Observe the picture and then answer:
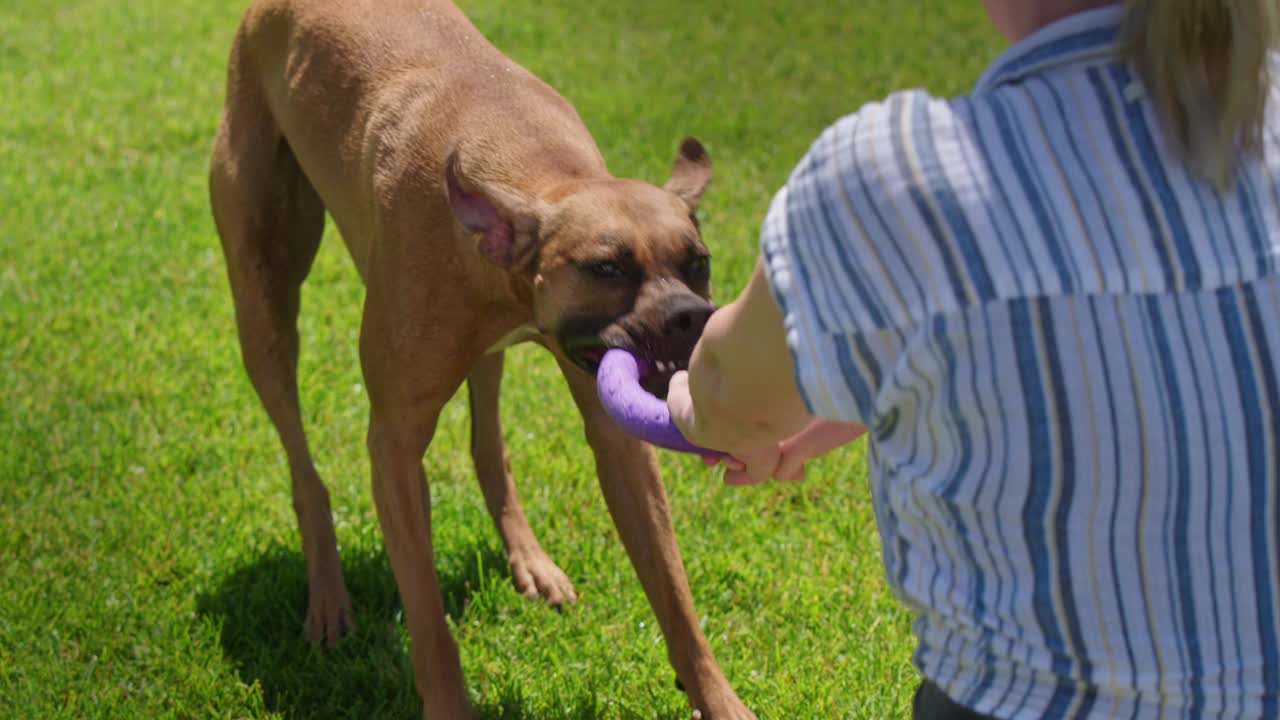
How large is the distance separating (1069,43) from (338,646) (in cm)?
295

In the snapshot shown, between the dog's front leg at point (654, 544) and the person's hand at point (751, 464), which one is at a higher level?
the person's hand at point (751, 464)

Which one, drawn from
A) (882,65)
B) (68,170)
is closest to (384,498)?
(68,170)

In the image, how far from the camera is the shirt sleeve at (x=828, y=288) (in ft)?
5.44

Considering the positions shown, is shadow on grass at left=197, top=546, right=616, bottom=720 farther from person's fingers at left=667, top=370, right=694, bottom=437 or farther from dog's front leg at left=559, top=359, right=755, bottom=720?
person's fingers at left=667, top=370, right=694, bottom=437

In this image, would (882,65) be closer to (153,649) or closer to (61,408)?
(61,408)

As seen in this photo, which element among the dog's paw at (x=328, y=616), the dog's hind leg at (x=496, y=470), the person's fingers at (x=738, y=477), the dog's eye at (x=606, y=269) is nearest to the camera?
the person's fingers at (x=738, y=477)

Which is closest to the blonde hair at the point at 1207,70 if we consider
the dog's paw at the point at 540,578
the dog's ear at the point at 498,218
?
the dog's ear at the point at 498,218

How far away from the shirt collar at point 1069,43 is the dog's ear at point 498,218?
5.41ft

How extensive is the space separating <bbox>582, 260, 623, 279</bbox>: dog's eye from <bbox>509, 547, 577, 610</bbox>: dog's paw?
4.51 ft

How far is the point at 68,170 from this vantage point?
7395 millimetres

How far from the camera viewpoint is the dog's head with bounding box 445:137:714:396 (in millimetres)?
2990

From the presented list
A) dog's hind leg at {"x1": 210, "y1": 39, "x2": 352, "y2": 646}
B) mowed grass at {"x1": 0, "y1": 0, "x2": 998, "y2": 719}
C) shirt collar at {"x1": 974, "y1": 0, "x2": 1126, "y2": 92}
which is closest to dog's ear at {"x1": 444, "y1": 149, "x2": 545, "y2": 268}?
mowed grass at {"x1": 0, "y1": 0, "x2": 998, "y2": 719}

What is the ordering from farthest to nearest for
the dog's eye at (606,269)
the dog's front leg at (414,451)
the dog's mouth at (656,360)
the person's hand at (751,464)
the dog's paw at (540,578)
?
the dog's paw at (540,578)
the dog's front leg at (414,451)
the dog's eye at (606,269)
the dog's mouth at (656,360)
the person's hand at (751,464)

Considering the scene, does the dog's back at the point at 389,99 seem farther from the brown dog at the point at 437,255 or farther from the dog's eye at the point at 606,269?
the dog's eye at the point at 606,269
